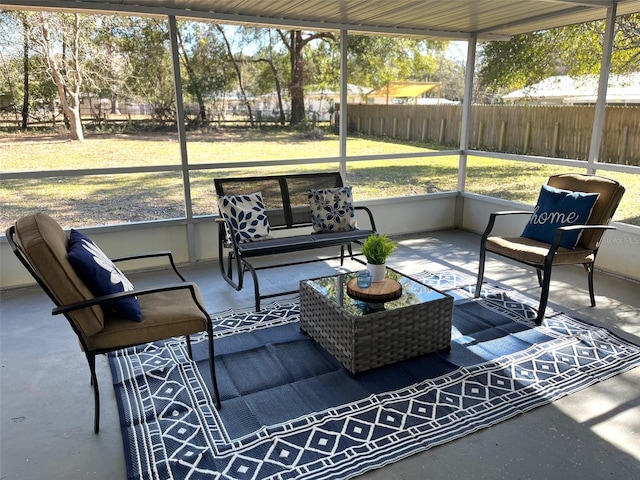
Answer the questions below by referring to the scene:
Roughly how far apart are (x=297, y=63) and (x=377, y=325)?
5059 millimetres

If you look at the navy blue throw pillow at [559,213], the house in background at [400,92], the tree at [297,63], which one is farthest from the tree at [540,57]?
the navy blue throw pillow at [559,213]

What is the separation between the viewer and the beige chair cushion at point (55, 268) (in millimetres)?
1900

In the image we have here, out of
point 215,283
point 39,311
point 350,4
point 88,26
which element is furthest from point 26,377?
point 88,26

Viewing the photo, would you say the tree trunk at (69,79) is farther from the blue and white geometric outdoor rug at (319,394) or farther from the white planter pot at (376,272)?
the white planter pot at (376,272)

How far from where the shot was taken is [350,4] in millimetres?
3979

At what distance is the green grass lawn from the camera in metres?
5.87

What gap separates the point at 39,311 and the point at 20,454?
5.72ft

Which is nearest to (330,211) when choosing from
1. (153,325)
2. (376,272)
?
(376,272)

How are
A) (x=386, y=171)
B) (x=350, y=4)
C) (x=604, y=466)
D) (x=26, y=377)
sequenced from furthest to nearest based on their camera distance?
1. (x=386, y=171)
2. (x=350, y=4)
3. (x=26, y=377)
4. (x=604, y=466)

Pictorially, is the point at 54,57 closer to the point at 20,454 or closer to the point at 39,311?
the point at 39,311

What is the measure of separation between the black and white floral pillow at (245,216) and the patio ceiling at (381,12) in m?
1.64

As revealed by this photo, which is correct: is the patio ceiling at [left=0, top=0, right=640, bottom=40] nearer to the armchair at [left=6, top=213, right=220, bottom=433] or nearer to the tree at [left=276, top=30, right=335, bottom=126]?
the tree at [left=276, top=30, right=335, bottom=126]

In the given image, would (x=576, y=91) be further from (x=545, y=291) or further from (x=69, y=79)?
(x=69, y=79)

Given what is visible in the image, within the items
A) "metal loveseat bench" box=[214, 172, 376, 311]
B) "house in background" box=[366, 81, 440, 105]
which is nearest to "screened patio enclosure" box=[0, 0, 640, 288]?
"metal loveseat bench" box=[214, 172, 376, 311]
